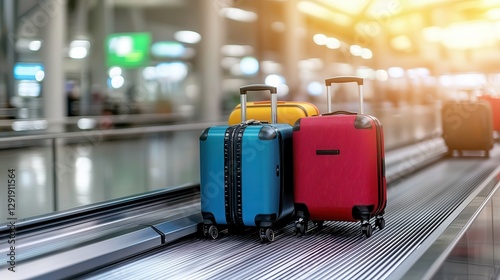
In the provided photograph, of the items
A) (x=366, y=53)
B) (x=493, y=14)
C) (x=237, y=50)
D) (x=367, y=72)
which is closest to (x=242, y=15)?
(x=237, y=50)

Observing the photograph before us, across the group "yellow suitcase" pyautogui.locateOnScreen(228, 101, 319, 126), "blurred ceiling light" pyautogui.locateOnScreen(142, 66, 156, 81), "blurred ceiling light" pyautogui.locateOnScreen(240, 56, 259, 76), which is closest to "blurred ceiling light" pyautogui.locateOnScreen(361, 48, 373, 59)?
"blurred ceiling light" pyautogui.locateOnScreen(240, 56, 259, 76)

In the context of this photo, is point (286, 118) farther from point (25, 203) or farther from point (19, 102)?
point (19, 102)

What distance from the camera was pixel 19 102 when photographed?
41.8 feet

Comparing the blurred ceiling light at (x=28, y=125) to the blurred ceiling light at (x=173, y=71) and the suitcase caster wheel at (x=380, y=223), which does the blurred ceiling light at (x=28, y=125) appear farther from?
the suitcase caster wheel at (x=380, y=223)

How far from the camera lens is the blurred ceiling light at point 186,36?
17.7 meters

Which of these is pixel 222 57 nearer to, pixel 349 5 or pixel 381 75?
pixel 349 5

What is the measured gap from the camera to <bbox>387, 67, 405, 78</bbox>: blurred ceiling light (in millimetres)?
19875

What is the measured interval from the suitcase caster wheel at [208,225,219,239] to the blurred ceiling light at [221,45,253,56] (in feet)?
49.0

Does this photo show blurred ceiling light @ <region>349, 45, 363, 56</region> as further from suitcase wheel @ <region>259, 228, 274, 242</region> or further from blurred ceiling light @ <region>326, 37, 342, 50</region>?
suitcase wheel @ <region>259, 228, 274, 242</region>

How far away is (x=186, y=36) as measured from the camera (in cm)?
1811

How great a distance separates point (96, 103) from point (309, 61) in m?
8.05

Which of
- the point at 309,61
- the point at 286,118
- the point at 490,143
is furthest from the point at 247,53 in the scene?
the point at 286,118

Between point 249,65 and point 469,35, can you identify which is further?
point 469,35

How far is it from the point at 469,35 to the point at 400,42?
248cm
